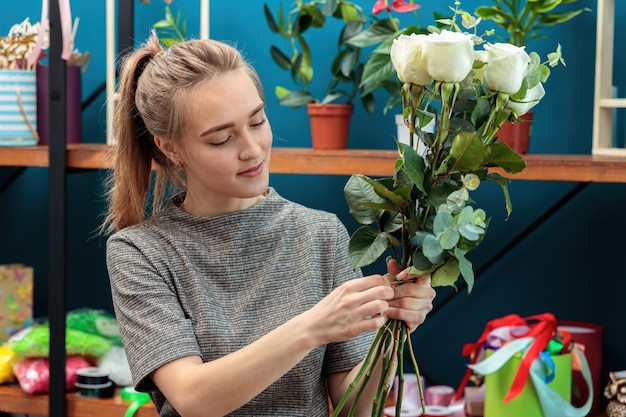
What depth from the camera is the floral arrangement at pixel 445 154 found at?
979 mm

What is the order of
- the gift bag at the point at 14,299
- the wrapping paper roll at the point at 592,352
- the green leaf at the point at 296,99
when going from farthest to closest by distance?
the gift bag at the point at 14,299
the green leaf at the point at 296,99
the wrapping paper roll at the point at 592,352

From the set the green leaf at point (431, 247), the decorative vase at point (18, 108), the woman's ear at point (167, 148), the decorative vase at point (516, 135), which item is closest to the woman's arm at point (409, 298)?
the green leaf at point (431, 247)

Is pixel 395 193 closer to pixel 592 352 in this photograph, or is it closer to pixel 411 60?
pixel 411 60

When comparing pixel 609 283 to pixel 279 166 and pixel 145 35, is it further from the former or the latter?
pixel 145 35

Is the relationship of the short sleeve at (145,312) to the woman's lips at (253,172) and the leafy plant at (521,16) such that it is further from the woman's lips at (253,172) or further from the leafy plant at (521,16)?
the leafy plant at (521,16)

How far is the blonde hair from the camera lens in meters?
1.41

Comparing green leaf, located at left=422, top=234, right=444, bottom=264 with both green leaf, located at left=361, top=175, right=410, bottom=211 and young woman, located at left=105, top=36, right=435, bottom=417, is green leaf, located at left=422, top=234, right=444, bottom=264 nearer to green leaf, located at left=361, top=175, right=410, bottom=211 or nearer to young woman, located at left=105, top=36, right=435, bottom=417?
green leaf, located at left=361, top=175, right=410, bottom=211

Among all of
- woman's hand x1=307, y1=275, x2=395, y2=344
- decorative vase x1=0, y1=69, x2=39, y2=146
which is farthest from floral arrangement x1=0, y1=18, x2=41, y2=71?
woman's hand x1=307, y1=275, x2=395, y2=344

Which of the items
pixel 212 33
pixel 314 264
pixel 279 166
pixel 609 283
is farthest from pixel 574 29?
pixel 314 264

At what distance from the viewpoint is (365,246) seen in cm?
109

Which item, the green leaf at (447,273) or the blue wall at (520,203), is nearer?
the green leaf at (447,273)

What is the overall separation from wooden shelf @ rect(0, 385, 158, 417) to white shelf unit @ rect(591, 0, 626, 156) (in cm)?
117

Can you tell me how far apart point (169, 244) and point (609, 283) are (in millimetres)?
1239

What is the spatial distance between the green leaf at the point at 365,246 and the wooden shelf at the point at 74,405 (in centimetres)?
118
